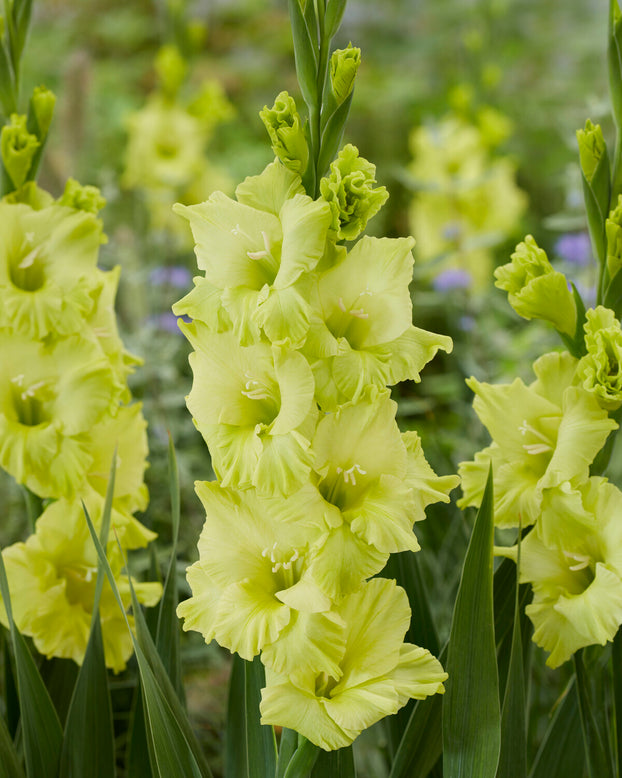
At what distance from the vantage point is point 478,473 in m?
0.82

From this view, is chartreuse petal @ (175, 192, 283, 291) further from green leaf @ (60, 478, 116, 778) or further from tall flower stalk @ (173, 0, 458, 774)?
green leaf @ (60, 478, 116, 778)

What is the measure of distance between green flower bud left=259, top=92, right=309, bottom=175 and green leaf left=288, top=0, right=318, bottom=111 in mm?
53

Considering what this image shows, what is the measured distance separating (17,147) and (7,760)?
0.62m

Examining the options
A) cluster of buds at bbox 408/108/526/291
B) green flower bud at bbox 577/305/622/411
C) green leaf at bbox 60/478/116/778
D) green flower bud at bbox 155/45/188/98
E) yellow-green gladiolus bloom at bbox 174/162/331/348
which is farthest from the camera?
cluster of buds at bbox 408/108/526/291

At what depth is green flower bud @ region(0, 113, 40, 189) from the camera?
0.92 metres

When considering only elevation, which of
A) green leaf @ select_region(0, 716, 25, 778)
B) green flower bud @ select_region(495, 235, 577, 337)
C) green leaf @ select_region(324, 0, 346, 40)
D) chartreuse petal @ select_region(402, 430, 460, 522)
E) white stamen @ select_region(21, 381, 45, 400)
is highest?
green leaf @ select_region(324, 0, 346, 40)

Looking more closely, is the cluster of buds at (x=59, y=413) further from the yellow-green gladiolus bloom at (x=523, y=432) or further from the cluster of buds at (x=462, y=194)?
the cluster of buds at (x=462, y=194)

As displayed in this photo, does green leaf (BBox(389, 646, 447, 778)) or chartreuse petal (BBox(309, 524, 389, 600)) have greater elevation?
chartreuse petal (BBox(309, 524, 389, 600))

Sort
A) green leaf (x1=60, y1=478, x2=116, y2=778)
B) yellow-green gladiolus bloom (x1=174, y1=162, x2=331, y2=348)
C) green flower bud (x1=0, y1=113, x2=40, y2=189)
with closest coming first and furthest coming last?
1. yellow-green gladiolus bloom (x1=174, y1=162, x2=331, y2=348)
2. green leaf (x1=60, y1=478, x2=116, y2=778)
3. green flower bud (x1=0, y1=113, x2=40, y2=189)

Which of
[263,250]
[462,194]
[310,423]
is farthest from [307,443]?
[462,194]

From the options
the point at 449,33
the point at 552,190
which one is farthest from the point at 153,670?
the point at 449,33

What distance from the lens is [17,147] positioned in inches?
36.9

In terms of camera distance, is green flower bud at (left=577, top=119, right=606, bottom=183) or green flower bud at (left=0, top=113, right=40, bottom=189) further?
green flower bud at (left=0, top=113, right=40, bottom=189)

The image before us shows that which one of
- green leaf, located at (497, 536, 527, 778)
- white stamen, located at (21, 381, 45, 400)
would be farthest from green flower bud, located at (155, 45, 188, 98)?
green leaf, located at (497, 536, 527, 778)
